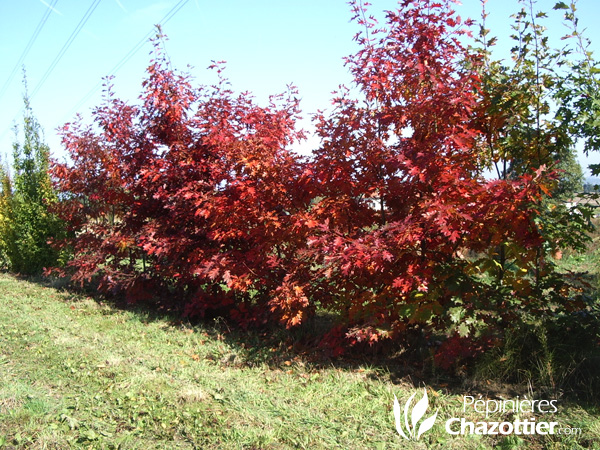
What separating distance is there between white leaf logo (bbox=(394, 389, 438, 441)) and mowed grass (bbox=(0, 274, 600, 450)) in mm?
51

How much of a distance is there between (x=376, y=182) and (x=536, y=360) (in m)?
2.17

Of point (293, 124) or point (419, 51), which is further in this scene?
point (293, 124)

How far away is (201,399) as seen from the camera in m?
4.04

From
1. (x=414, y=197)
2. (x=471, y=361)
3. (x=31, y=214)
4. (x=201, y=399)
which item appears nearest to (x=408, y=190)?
(x=414, y=197)

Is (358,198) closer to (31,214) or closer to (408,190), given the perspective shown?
(408,190)

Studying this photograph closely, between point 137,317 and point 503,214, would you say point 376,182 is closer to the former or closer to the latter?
point 503,214

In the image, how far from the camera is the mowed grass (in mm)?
3402

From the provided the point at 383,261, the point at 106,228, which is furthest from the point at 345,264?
the point at 106,228

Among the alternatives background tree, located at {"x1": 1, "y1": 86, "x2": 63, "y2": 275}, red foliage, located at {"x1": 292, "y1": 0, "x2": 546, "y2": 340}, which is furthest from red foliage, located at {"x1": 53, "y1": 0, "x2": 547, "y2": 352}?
background tree, located at {"x1": 1, "y1": 86, "x2": 63, "y2": 275}

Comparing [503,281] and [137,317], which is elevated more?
[503,281]

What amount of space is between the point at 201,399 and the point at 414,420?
5.72 ft

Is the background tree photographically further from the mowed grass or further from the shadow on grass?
the shadow on grass

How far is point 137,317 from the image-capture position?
7020mm

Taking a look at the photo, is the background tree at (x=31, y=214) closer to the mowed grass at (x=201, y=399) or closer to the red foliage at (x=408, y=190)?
the mowed grass at (x=201, y=399)
